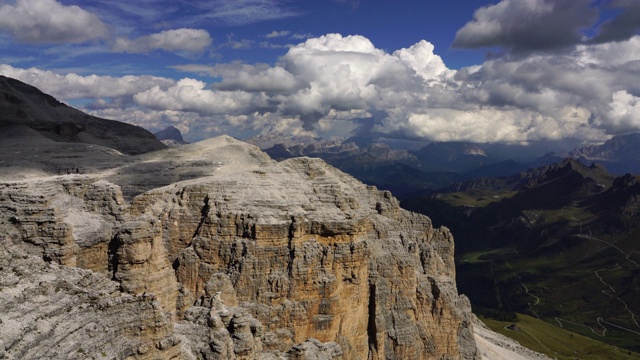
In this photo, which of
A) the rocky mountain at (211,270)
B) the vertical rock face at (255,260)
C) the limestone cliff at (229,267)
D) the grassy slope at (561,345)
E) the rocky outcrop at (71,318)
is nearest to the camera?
the rocky outcrop at (71,318)

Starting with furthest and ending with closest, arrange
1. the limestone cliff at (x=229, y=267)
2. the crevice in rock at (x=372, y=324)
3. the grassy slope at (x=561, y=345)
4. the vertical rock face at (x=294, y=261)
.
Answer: the grassy slope at (x=561, y=345)
the crevice in rock at (x=372, y=324)
the vertical rock face at (x=294, y=261)
the limestone cliff at (x=229, y=267)

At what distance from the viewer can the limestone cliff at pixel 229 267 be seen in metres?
27.3

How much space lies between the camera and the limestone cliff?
2734 centimetres

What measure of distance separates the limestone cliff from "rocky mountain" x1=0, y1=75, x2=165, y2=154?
182 feet

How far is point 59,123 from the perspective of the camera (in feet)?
451

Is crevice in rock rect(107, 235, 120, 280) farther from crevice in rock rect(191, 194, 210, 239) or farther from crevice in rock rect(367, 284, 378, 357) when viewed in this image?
crevice in rock rect(367, 284, 378, 357)

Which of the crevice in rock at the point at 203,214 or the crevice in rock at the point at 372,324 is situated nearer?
the crevice in rock at the point at 203,214

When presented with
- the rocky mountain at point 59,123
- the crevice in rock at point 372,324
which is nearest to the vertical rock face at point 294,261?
the crevice in rock at point 372,324

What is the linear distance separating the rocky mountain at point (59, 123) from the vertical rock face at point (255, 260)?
71.4 metres

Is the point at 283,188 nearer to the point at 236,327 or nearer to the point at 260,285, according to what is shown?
the point at 260,285

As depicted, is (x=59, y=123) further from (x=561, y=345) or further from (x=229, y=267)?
(x=561, y=345)

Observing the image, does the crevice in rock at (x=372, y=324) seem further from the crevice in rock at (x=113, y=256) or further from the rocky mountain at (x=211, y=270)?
the crevice in rock at (x=113, y=256)

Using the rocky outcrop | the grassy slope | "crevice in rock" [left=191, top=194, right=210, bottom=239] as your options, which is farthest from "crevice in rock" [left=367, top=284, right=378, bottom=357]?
the grassy slope

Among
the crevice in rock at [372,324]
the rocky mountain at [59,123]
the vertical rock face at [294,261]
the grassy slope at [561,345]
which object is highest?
the rocky mountain at [59,123]
